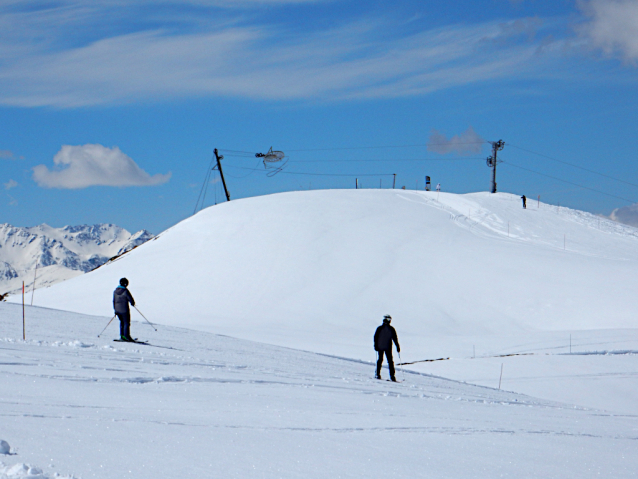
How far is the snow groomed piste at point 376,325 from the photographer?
8.34 m

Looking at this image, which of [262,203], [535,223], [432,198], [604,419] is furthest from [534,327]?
[262,203]

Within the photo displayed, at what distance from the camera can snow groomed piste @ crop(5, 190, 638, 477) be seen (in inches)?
328

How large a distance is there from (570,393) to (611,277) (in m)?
14.3

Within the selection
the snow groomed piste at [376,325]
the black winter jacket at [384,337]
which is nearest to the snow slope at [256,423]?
the snow groomed piste at [376,325]

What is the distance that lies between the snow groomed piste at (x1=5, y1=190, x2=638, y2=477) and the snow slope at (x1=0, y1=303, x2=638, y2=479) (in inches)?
2.4

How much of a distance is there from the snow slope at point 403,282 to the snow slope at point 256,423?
7.67 metres

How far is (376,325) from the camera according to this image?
27438 millimetres

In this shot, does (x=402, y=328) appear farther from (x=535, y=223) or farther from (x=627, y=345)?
(x=535, y=223)

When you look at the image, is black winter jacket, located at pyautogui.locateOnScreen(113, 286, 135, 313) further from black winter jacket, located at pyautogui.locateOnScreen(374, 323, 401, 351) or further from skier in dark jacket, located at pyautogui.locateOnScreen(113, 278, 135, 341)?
black winter jacket, located at pyautogui.locateOnScreen(374, 323, 401, 351)

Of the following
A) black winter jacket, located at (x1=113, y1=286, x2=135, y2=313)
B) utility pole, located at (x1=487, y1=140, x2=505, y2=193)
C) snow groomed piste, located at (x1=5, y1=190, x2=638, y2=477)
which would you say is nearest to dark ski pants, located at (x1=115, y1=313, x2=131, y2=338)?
black winter jacket, located at (x1=113, y1=286, x2=135, y2=313)

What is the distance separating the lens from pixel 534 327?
26875 mm

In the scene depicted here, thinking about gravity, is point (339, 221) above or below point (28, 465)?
above

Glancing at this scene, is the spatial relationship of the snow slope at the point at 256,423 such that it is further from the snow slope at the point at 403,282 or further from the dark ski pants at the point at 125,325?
the snow slope at the point at 403,282

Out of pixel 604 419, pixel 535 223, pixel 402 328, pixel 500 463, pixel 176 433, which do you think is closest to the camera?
pixel 176 433
